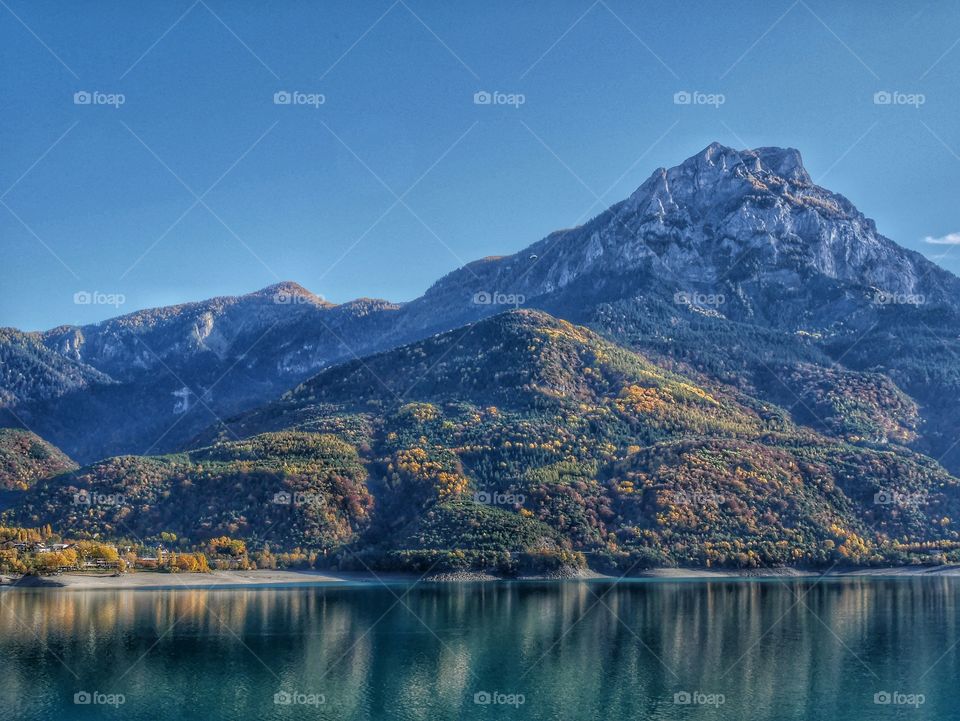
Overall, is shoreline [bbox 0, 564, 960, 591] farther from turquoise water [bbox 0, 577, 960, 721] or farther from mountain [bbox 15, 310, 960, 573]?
turquoise water [bbox 0, 577, 960, 721]

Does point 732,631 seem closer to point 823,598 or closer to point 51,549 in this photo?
point 823,598

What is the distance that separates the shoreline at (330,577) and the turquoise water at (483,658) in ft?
80.3

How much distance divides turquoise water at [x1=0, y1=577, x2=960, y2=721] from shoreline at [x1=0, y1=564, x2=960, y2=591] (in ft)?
80.3

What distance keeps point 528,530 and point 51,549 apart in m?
81.6

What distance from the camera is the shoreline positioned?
515 ft

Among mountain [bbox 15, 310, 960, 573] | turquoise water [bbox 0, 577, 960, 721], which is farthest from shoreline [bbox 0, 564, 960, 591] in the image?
turquoise water [bbox 0, 577, 960, 721]

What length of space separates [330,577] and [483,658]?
87.6 m

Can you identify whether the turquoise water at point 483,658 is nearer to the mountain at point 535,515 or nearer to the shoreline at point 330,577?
the shoreline at point 330,577

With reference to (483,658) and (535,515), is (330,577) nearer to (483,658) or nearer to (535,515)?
(535,515)

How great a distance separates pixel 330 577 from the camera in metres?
170

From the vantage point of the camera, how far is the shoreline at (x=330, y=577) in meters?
157

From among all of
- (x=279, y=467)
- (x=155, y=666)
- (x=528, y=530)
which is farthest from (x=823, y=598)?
(x=279, y=467)

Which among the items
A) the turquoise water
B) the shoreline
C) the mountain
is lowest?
the shoreline

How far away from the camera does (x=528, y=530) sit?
174750mm
